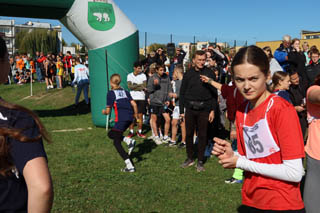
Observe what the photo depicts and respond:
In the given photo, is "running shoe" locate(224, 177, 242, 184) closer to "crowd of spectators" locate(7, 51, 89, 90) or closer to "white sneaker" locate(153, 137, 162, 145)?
"white sneaker" locate(153, 137, 162, 145)

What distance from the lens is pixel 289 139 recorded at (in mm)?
1823

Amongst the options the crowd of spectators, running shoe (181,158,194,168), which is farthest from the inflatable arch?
the crowd of spectators

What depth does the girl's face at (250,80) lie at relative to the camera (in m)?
1.92

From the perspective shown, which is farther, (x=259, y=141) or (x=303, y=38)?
(x=303, y=38)

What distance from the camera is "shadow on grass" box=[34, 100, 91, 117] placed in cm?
1227

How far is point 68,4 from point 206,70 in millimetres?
4884

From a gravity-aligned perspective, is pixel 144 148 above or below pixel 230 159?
below

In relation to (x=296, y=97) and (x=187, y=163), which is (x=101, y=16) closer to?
(x=187, y=163)

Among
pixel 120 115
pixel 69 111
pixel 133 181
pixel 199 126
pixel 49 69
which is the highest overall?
pixel 49 69

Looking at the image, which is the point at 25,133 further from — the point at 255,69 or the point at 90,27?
the point at 90,27

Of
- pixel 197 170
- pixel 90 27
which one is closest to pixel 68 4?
pixel 90 27

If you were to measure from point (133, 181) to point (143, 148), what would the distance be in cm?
220

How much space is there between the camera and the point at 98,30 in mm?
9039

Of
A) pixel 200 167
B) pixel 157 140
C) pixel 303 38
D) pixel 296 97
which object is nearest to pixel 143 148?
pixel 157 140
